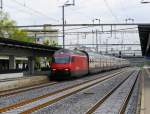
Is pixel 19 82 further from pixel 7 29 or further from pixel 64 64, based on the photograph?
pixel 7 29

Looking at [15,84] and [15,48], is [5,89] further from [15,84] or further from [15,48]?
[15,48]

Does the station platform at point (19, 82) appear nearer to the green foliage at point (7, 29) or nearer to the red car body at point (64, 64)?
the red car body at point (64, 64)

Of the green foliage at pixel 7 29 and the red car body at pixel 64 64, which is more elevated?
the green foliage at pixel 7 29

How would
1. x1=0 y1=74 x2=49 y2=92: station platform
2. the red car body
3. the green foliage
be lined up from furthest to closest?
1. the green foliage
2. the red car body
3. x1=0 y1=74 x2=49 y2=92: station platform

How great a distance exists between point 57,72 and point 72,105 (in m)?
22.8

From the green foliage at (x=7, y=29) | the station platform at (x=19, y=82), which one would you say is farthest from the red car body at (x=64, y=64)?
the green foliage at (x=7, y=29)

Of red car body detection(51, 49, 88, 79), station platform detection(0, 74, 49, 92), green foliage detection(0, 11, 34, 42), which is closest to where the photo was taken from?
station platform detection(0, 74, 49, 92)

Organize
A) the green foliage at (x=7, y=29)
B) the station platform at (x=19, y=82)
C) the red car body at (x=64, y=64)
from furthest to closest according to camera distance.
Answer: the green foliage at (x=7, y=29) < the red car body at (x=64, y=64) < the station platform at (x=19, y=82)

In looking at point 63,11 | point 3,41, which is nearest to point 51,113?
point 3,41

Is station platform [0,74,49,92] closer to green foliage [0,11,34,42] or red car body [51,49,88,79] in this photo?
red car body [51,49,88,79]

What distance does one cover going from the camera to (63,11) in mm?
63969

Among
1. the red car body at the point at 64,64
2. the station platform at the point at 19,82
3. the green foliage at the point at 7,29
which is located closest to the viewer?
the station platform at the point at 19,82

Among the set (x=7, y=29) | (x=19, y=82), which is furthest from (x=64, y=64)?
(x=7, y=29)

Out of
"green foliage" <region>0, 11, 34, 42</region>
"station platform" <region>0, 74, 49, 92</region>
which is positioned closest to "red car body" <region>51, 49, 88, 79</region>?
"station platform" <region>0, 74, 49, 92</region>
